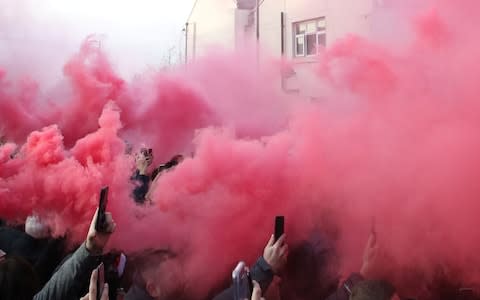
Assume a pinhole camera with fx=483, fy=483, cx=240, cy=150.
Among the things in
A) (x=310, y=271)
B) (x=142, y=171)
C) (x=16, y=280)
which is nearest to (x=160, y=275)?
(x=16, y=280)

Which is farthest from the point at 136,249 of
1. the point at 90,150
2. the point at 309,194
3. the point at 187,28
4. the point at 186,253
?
the point at 187,28

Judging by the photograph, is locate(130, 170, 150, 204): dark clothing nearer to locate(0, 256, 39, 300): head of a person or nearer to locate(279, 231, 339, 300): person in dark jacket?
locate(0, 256, 39, 300): head of a person

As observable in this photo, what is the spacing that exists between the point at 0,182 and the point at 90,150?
0.56 m

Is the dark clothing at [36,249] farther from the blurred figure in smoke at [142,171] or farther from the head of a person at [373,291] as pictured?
the head of a person at [373,291]

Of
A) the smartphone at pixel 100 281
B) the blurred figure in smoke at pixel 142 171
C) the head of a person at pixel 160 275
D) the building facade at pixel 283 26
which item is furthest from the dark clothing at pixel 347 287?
the blurred figure in smoke at pixel 142 171

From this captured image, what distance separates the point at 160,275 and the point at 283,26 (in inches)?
198

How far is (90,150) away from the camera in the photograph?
311cm

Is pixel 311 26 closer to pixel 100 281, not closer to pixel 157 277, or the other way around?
pixel 157 277

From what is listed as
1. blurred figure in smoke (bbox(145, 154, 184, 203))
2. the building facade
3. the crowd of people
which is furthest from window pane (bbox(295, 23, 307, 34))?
the crowd of people

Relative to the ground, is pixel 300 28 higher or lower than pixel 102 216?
higher

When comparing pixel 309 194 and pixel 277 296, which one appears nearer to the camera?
pixel 277 296

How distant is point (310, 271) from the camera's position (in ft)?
9.63

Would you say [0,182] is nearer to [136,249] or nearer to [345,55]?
[136,249]

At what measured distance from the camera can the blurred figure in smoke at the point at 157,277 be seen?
2.69 meters
